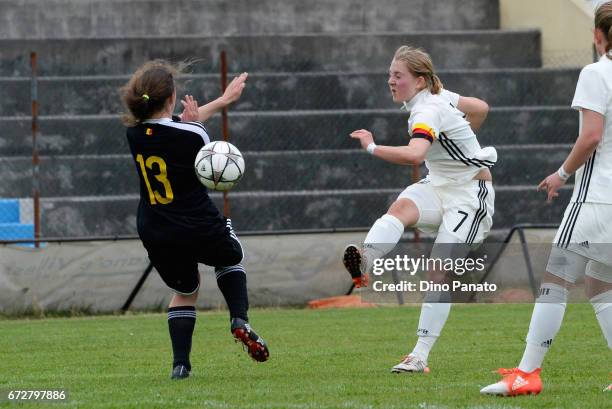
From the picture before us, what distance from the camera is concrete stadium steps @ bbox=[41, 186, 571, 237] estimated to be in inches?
675

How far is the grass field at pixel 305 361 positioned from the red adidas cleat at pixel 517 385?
68 millimetres

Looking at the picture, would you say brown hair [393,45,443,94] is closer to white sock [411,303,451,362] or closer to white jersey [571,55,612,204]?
white sock [411,303,451,362]

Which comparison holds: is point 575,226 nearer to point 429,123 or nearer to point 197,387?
point 429,123

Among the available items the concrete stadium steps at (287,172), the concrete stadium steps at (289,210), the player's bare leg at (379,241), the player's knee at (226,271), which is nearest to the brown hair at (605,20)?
the player's bare leg at (379,241)

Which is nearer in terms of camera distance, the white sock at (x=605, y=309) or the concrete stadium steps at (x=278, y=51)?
the white sock at (x=605, y=309)

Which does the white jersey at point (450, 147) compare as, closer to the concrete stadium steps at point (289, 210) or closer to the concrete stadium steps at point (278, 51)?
the concrete stadium steps at point (289, 210)

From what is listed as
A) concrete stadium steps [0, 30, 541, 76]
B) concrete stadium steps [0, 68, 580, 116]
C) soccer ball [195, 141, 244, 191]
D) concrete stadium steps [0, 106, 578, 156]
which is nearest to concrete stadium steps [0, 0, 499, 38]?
concrete stadium steps [0, 30, 541, 76]

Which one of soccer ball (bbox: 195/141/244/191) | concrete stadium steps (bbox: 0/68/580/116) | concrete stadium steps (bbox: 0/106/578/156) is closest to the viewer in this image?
soccer ball (bbox: 195/141/244/191)

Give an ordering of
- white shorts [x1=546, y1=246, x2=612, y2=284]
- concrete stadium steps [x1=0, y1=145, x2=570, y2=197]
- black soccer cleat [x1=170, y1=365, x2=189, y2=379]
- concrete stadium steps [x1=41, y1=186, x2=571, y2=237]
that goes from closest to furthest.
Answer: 1. white shorts [x1=546, y1=246, x2=612, y2=284]
2. black soccer cleat [x1=170, y1=365, x2=189, y2=379]
3. concrete stadium steps [x1=41, y1=186, x2=571, y2=237]
4. concrete stadium steps [x1=0, y1=145, x2=570, y2=197]

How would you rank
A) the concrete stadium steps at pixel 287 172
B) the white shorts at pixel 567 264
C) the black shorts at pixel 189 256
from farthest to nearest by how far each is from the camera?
the concrete stadium steps at pixel 287 172
the black shorts at pixel 189 256
the white shorts at pixel 567 264

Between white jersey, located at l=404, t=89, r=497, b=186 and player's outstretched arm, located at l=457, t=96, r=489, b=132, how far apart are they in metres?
0.12

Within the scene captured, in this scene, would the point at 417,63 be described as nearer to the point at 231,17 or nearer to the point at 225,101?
the point at 225,101

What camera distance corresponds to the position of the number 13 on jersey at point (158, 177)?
763cm

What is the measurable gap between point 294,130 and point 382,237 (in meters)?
11.1
